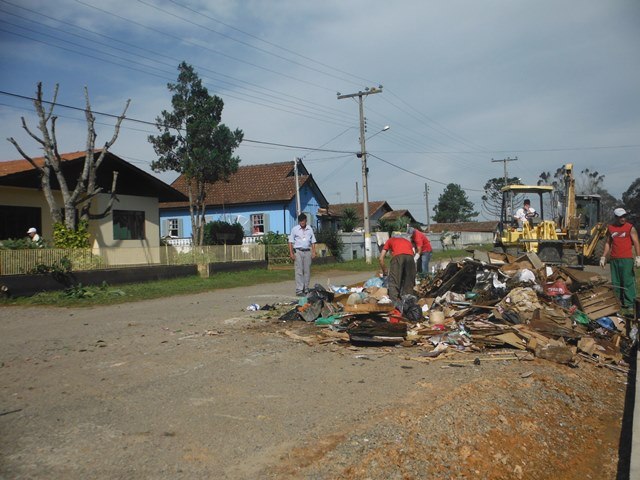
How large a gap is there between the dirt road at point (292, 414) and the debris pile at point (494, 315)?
38 centimetres

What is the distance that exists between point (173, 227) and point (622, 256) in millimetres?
35451

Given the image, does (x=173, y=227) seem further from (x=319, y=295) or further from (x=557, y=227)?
(x=319, y=295)

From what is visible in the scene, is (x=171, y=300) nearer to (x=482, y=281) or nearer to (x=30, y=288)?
(x=30, y=288)

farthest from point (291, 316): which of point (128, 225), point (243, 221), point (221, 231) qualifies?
point (243, 221)

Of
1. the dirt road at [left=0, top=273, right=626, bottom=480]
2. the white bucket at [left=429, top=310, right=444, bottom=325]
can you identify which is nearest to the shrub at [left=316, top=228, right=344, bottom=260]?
the white bucket at [left=429, top=310, right=444, bottom=325]

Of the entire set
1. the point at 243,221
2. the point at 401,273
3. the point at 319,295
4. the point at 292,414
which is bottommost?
the point at 292,414

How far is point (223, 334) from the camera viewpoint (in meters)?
8.11

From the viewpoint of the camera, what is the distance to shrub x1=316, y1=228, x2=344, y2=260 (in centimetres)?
3189

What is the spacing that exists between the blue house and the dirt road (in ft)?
99.9

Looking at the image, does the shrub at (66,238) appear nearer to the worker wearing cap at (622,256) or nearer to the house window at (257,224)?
the worker wearing cap at (622,256)

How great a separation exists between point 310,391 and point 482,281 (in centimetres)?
602

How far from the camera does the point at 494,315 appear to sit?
798cm

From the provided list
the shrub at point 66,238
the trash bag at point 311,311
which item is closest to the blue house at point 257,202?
the shrub at point 66,238

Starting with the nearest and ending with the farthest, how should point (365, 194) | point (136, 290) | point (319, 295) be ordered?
point (319, 295), point (136, 290), point (365, 194)
